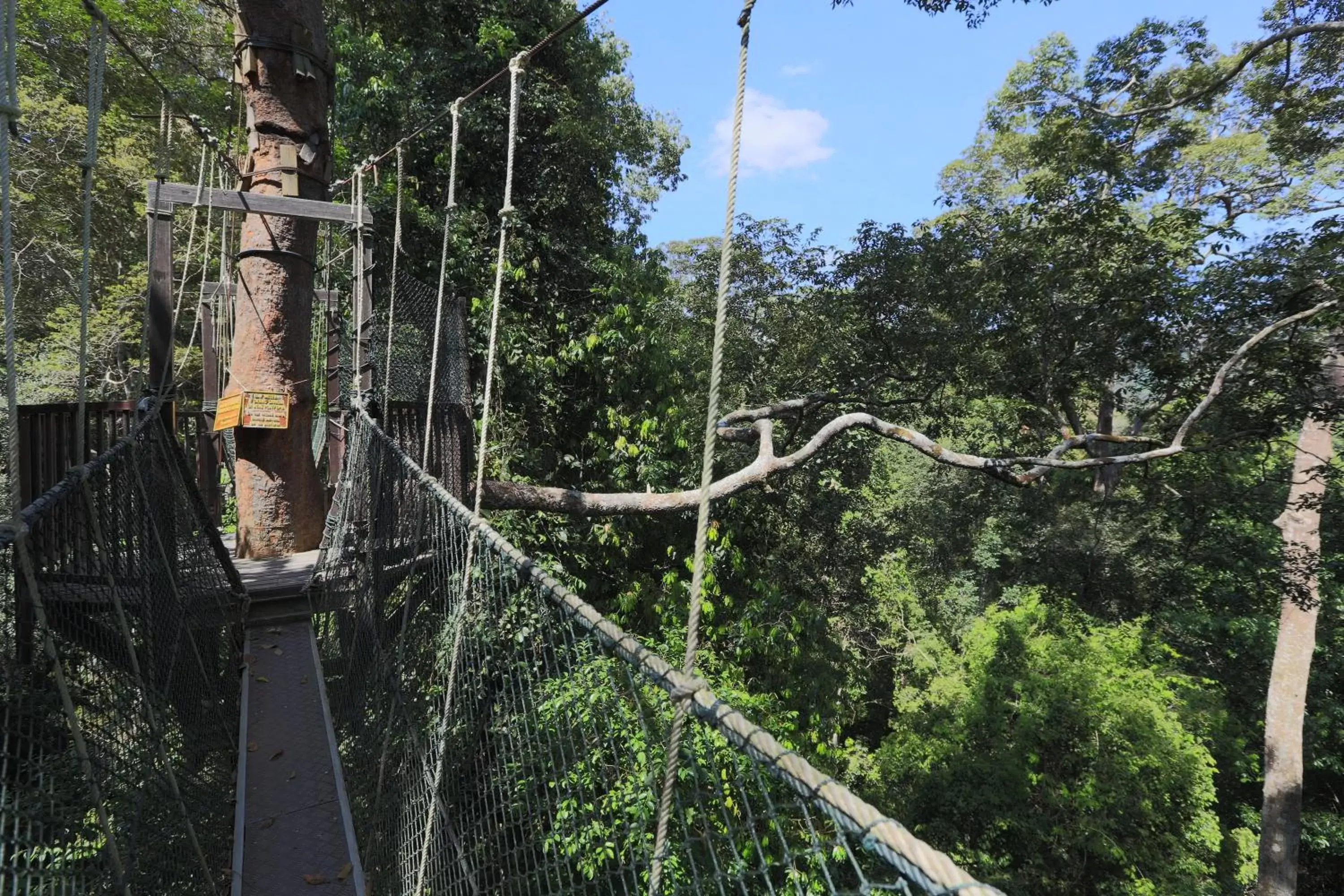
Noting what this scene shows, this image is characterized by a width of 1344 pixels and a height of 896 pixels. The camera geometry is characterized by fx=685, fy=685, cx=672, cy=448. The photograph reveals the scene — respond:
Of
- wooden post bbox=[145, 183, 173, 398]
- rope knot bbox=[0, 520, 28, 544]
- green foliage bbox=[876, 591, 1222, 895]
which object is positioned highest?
wooden post bbox=[145, 183, 173, 398]

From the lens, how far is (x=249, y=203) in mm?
2947

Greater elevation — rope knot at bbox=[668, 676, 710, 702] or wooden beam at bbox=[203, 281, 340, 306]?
wooden beam at bbox=[203, 281, 340, 306]

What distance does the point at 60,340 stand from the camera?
923 centimetres

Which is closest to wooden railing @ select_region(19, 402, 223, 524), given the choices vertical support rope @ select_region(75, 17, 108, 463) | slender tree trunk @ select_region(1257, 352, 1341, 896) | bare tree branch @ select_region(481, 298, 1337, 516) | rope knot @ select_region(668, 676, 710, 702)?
vertical support rope @ select_region(75, 17, 108, 463)

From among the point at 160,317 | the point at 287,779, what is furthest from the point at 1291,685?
the point at 160,317

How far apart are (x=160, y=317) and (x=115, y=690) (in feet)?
5.44

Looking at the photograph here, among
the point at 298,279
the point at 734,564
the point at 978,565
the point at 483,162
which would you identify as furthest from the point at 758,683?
the point at 978,565

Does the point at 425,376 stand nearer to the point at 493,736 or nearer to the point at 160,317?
the point at 160,317

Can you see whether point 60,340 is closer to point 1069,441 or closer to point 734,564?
point 734,564

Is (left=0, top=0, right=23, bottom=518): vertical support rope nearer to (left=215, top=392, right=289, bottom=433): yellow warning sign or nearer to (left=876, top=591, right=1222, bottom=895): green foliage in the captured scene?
(left=215, top=392, right=289, bottom=433): yellow warning sign

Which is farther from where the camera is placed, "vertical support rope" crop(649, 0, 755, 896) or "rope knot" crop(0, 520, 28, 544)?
"rope knot" crop(0, 520, 28, 544)

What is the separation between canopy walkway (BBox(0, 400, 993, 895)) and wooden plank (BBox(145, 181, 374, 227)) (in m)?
0.85

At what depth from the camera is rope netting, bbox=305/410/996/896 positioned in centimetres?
81

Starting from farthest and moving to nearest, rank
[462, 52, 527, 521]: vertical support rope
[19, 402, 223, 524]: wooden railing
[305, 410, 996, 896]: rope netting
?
1. [19, 402, 223, 524]: wooden railing
2. [462, 52, 527, 521]: vertical support rope
3. [305, 410, 996, 896]: rope netting
